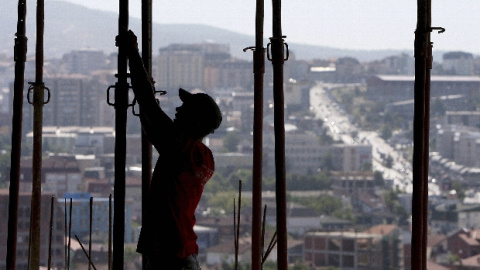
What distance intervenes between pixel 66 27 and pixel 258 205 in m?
61.7

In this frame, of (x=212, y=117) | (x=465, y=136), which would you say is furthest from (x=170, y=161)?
(x=465, y=136)

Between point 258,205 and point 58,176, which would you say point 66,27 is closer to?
point 58,176

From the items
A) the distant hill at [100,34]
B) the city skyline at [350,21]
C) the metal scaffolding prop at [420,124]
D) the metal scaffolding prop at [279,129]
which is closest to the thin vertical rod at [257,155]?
the metal scaffolding prop at [279,129]

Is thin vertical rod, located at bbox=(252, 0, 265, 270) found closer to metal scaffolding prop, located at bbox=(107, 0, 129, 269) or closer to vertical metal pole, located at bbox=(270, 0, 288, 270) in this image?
vertical metal pole, located at bbox=(270, 0, 288, 270)

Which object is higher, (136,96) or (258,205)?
(136,96)

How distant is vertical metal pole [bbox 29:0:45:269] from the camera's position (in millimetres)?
2396

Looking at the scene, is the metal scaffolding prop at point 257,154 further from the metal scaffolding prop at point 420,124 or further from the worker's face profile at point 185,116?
the worker's face profile at point 185,116

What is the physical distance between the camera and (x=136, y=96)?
61.2 inches

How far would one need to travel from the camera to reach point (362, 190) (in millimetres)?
37000

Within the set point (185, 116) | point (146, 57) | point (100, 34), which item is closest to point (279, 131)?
point (146, 57)

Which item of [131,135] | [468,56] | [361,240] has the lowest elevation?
[361,240]

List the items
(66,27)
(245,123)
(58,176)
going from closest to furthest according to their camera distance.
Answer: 1. (58,176)
2. (245,123)
3. (66,27)

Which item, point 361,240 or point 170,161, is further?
point 361,240

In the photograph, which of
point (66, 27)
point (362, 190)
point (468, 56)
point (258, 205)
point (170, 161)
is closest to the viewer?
point (170, 161)
